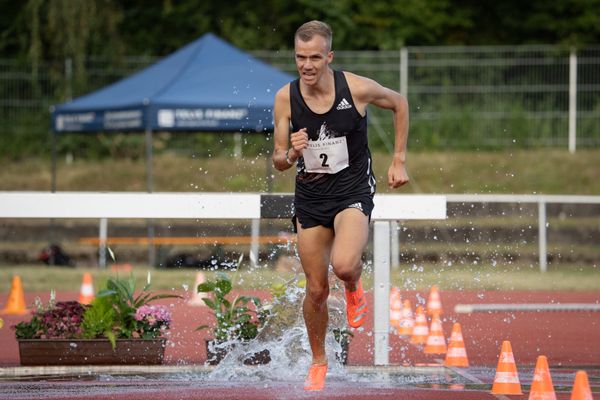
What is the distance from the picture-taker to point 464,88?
92.3ft

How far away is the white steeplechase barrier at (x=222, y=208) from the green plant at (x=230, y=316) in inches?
21.5

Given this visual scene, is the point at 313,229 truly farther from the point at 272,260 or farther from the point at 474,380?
the point at 272,260

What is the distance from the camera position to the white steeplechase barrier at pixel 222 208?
389 inches

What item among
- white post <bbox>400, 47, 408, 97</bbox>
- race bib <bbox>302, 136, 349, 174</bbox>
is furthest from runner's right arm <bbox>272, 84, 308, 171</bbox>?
white post <bbox>400, 47, 408, 97</bbox>

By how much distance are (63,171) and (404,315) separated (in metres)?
17.7

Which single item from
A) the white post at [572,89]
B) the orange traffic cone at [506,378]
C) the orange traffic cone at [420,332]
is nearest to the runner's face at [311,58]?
the orange traffic cone at [506,378]

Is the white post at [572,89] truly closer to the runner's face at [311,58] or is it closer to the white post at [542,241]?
the white post at [542,241]

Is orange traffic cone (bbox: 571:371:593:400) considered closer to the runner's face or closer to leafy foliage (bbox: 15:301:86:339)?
the runner's face

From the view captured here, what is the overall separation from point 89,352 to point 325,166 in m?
2.69

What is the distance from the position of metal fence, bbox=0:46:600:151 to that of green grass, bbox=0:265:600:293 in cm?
566

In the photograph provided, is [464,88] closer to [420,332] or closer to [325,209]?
[420,332]

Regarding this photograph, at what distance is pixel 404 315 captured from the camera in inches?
509

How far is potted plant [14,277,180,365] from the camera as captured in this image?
9992 millimetres

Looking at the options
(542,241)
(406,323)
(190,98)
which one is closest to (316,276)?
(406,323)
